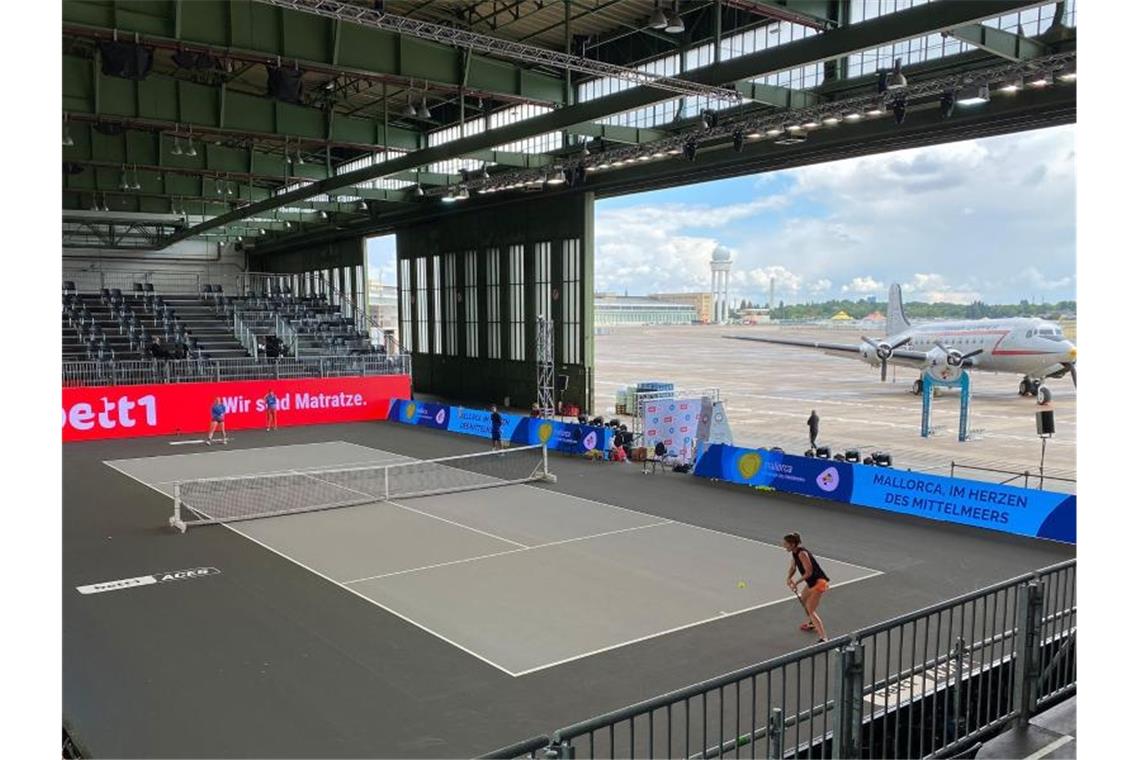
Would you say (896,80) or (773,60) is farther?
(896,80)

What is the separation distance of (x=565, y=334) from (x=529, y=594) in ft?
84.5

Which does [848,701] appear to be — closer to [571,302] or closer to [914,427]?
[914,427]

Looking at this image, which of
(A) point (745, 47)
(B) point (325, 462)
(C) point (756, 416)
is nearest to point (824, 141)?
(A) point (745, 47)

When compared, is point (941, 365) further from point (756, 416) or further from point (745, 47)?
point (745, 47)

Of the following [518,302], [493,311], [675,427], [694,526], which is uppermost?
[518,302]

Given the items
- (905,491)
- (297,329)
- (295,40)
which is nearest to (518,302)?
(297,329)

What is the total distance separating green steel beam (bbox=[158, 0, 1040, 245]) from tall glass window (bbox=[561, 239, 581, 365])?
1064 cm

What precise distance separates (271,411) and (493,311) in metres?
13.4

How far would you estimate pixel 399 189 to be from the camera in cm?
4103

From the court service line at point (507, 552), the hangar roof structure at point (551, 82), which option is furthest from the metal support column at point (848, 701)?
the hangar roof structure at point (551, 82)

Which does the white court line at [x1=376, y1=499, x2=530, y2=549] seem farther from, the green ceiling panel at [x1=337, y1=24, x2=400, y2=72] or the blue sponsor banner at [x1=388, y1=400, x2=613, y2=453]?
the green ceiling panel at [x1=337, y1=24, x2=400, y2=72]

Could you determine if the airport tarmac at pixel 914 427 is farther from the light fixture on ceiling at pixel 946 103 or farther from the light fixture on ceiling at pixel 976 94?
the light fixture on ceiling at pixel 946 103

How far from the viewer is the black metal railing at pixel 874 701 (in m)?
7.18

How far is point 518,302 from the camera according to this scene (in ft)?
138
